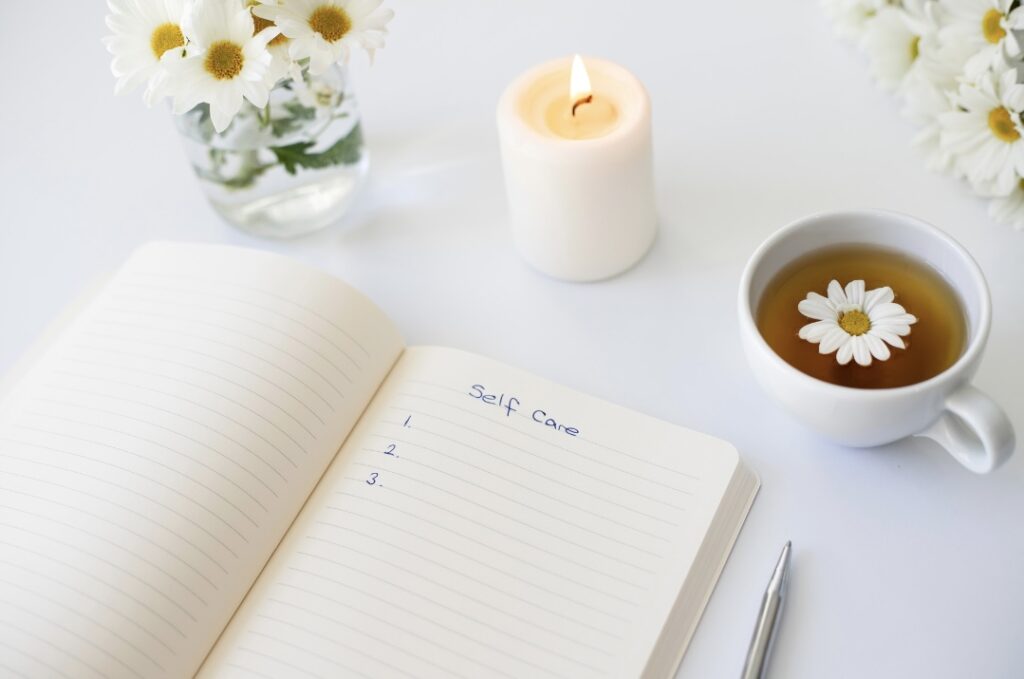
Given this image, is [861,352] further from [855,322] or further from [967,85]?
[967,85]

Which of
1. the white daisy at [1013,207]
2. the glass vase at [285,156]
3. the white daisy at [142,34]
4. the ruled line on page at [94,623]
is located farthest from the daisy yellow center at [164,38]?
the white daisy at [1013,207]

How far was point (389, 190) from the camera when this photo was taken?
813mm

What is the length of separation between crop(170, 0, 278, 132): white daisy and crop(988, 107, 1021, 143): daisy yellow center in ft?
1.50

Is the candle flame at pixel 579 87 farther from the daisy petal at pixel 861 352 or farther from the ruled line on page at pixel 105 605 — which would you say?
the ruled line on page at pixel 105 605

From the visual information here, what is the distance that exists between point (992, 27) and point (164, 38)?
52cm

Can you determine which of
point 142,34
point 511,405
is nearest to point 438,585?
point 511,405

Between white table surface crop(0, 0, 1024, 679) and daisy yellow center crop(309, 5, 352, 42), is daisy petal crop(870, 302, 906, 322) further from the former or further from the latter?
daisy yellow center crop(309, 5, 352, 42)

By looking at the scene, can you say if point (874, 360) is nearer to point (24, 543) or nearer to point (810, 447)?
point (810, 447)

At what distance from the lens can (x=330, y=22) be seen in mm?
629

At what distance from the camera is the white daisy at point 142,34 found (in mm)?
604

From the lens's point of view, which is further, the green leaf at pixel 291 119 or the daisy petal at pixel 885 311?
the green leaf at pixel 291 119

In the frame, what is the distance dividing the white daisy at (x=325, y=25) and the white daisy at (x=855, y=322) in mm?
305

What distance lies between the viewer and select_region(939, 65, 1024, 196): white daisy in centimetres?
66

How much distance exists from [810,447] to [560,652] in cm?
20
